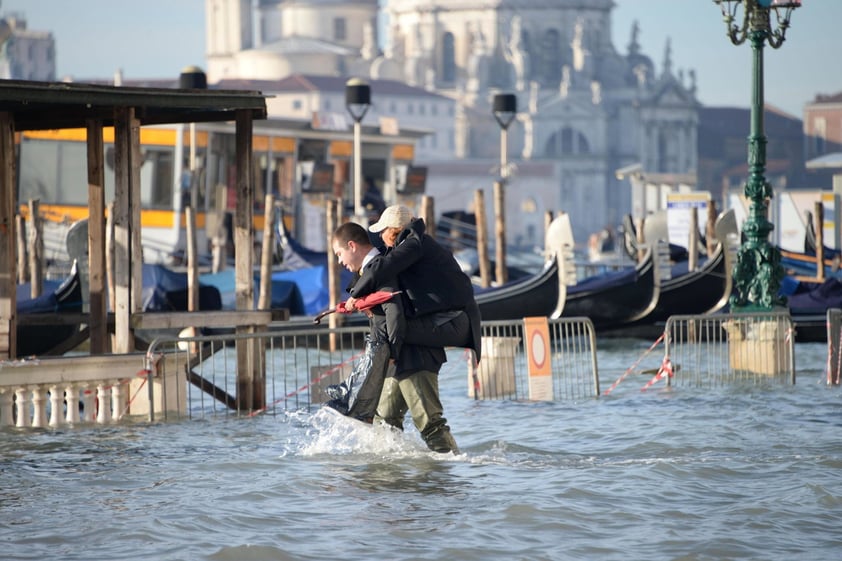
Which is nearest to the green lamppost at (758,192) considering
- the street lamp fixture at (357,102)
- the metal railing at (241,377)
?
the metal railing at (241,377)

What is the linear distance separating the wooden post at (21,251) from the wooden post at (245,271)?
10537 mm

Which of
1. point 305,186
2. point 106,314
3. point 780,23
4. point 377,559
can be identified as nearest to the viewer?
point 377,559

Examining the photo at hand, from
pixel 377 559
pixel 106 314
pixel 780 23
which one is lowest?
pixel 377 559

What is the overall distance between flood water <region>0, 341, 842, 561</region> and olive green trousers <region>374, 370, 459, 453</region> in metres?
0.15

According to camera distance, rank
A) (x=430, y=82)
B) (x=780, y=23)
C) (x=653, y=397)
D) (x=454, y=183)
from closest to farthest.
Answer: (x=653, y=397) < (x=780, y=23) < (x=454, y=183) < (x=430, y=82)

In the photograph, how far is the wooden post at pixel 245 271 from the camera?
10859mm

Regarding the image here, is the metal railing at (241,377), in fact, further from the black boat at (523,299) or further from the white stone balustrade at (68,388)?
the black boat at (523,299)

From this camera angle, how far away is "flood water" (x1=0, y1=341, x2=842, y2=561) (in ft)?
22.3

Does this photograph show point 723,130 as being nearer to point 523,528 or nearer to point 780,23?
point 780,23

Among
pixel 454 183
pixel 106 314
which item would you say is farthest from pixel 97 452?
pixel 454 183

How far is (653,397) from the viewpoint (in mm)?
12602

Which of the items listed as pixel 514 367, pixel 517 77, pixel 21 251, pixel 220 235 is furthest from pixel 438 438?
pixel 517 77

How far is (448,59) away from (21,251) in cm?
9792

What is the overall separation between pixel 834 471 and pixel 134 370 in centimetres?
424
